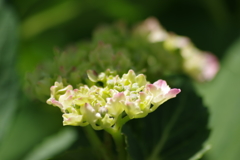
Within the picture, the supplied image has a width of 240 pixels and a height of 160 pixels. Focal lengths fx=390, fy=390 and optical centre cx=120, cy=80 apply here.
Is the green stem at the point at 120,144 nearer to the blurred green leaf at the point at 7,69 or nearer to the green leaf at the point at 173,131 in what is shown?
the green leaf at the point at 173,131

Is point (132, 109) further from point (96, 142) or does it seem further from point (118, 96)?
point (96, 142)

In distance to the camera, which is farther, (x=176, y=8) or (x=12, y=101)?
(x=176, y=8)

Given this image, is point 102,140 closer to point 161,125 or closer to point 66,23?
point 161,125

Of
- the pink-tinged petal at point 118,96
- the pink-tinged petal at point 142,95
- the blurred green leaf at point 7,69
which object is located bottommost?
the pink-tinged petal at point 142,95

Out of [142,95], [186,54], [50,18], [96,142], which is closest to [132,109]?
[142,95]

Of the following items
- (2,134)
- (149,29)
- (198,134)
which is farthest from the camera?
(149,29)

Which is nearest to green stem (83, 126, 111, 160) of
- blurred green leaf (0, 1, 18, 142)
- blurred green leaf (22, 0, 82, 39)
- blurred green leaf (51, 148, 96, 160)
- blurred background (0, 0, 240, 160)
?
blurred green leaf (51, 148, 96, 160)

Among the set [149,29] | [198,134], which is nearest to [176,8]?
[149,29]

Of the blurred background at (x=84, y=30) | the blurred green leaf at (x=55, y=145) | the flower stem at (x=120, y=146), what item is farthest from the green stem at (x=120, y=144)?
the blurred background at (x=84, y=30)
